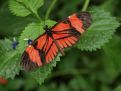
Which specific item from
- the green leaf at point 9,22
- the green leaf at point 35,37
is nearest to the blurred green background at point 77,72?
the green leaf at point 9,22

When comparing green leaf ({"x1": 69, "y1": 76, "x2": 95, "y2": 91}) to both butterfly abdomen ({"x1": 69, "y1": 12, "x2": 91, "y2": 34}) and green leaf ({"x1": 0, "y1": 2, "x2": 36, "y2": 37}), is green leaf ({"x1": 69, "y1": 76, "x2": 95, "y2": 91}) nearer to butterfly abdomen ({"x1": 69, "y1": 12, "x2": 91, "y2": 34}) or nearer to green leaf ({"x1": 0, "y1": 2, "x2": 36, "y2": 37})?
green leaf ({"x1": 0, "y1": 2, "x2": 36, "y2": 37})

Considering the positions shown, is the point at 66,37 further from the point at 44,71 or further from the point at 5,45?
the point at 5,45

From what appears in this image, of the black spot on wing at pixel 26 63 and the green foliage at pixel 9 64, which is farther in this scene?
the green foliage at pixel 9 64

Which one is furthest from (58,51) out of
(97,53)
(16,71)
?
(97,53)

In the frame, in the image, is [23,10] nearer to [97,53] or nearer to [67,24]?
[67,24]

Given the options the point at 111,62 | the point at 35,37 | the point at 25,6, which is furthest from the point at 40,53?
the point at 111,62

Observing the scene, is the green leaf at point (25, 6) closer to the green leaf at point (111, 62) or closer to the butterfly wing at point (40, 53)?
the butterfly wing at point (40, 53)
